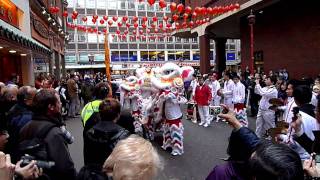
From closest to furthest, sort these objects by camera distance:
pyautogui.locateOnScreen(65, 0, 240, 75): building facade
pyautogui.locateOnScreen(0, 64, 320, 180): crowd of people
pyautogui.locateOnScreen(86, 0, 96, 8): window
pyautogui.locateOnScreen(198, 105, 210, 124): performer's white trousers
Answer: pyautogui.locateOnScreen(0, 64, 320, 180): crowd of people < pyautogui.locateOnScreen(198, 105, 210, 124): performer's white trousers < pyautogui.locateOnScreen(65, 0, 240, 75): building facade < pyautogui.locateOnScreen(86, 0, 96, 8): window

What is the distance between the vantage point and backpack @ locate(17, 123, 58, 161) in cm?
279

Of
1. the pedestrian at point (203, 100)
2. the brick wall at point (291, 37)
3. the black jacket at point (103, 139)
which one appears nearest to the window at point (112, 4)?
the brick wall at point (291, 37)

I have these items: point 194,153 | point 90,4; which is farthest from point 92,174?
point 90,4

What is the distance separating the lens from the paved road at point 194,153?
6.70m

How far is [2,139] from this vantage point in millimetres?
2932

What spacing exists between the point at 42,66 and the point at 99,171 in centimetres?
1951

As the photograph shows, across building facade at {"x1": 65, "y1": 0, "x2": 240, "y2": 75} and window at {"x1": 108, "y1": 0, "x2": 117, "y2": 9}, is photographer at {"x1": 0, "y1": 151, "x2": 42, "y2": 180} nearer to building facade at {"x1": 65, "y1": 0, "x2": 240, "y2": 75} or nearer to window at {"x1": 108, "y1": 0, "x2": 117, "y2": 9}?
building facade at {"x1": 65, "y1": 0, "x2": 240, "y2": 75}

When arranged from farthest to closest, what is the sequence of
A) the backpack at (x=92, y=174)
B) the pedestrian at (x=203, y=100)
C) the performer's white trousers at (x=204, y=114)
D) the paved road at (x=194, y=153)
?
1. the performer's white trousers at (x=204, y=114)
2. the pedestrian at (x=203, y=100)
3. the paved road at (x=194, y=153)
4. the backpack at (x=92, y=174)

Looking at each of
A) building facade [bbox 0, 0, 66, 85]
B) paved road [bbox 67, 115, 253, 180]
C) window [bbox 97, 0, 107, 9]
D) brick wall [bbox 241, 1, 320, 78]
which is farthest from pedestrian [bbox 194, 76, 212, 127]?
window [bbox 97, 0, 107, 9]

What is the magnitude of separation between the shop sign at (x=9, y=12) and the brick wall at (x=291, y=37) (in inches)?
561

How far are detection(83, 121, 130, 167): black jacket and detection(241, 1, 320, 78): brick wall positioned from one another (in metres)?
16.1

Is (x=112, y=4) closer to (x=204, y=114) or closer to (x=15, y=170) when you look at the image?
(x=204, y=114)

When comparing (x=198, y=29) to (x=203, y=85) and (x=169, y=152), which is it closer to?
(x=203, y=85)

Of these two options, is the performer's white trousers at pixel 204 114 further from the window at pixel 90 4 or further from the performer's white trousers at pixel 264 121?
the window at pixel 90 4
